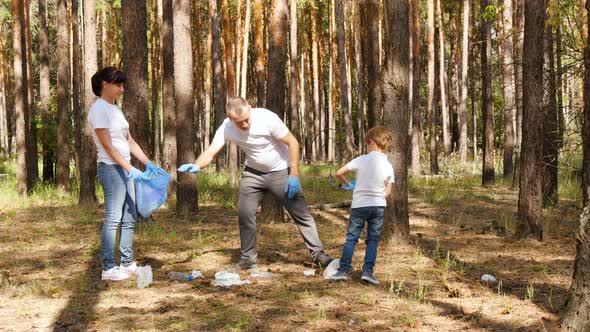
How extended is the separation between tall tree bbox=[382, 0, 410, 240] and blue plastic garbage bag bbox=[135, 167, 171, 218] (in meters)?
3.03

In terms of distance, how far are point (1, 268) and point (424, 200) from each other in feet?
27.9

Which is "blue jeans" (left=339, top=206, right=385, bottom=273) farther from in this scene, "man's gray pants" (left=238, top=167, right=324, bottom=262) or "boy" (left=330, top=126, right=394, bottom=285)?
"man's gray pants" (left=238, top=167, right=324, bottom=262)

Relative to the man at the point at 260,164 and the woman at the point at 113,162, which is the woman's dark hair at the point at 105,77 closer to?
the woman at the point at 113,162

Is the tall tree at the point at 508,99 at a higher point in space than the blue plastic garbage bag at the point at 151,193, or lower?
higher

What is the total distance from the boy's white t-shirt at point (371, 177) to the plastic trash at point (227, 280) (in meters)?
1.37

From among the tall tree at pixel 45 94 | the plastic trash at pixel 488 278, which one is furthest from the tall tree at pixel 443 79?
the plastic trash at pixel 488 278

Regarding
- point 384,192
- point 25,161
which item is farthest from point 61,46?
→ point 384,192

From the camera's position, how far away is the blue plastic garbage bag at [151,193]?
6.04m

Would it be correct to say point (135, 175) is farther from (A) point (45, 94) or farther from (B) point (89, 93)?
(A) point (45, 94)

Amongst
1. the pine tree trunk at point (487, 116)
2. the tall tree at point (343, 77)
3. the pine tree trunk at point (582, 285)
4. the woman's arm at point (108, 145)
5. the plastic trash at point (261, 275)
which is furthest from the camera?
the tall tree at point (343, 77)

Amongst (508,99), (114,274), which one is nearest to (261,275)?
(114,274)

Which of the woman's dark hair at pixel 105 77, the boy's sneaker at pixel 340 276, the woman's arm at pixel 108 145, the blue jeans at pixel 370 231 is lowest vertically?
the boy's sneaker at pixel 340 276

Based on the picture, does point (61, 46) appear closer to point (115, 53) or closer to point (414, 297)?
point (414, 297)

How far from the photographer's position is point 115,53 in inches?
1304
